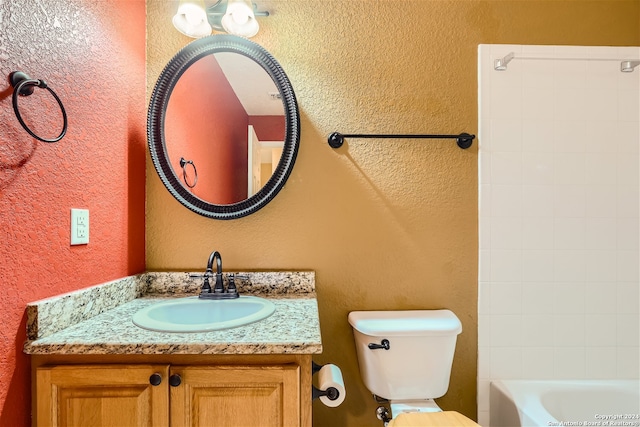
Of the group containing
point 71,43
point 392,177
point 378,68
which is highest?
point 378,68

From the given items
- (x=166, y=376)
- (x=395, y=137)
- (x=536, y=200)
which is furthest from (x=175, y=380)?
(x=536, y=200)

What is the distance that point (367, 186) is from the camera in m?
1.43

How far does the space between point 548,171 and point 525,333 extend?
71 centimetres

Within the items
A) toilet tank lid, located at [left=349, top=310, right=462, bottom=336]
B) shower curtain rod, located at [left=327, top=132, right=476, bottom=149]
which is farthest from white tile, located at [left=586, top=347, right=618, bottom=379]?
shower curtain rod, located at [left=327, top=132, right=476, bottom=149]

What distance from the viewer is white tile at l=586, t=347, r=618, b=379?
1434 millimetres

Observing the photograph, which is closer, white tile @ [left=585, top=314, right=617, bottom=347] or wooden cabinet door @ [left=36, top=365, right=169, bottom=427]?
wooden cabinet door @ [left=36, top=365, right=169, bottom=427]

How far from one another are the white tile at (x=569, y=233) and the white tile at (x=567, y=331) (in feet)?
0.99

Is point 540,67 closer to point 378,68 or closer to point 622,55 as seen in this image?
point 622,55

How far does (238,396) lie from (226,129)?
976mm

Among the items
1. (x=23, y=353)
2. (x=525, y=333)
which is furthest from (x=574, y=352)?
(x=23, y=353)

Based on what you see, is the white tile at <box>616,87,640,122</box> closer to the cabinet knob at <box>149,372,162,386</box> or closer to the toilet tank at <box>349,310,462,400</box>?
the toilet tank at <box>349,310,462,400</box>

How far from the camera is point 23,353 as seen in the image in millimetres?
839

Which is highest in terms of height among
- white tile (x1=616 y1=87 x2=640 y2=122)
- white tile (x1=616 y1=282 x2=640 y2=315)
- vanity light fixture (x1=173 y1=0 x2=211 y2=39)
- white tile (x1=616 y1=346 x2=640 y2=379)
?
vanity light fixture (x1=173 y1=0 x2=211 y2=39)

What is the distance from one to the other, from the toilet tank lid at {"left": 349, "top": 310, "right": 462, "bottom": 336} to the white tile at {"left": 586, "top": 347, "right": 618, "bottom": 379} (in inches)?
26.4
